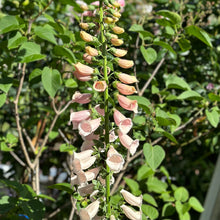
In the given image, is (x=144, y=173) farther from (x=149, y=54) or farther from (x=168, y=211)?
(x=149, y=54)

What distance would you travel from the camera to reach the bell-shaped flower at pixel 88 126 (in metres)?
0.79

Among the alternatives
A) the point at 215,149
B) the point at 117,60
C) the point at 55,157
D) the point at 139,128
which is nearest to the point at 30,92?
the point at 55,157

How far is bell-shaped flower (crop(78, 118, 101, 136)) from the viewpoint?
790 millimetres

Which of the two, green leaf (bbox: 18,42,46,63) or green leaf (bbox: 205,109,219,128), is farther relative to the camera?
green leaf (bbox: 205,109,219,128)

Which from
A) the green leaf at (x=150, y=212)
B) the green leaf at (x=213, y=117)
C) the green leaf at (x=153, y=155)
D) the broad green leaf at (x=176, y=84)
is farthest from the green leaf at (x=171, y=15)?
the green leaf at (x=150, y=212)

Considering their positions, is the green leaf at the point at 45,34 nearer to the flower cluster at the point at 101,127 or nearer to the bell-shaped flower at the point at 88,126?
the flower cluster at the point at 101,127

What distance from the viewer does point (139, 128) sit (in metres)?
1.26

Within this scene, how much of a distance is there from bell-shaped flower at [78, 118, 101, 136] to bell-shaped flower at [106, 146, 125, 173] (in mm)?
66

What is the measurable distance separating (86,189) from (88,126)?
0.53 feet

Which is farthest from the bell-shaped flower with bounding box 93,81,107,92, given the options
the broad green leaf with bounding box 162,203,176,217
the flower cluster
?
the broad green leaf with bounding box 162,203,176,217

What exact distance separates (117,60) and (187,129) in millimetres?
811

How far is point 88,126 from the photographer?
792mm

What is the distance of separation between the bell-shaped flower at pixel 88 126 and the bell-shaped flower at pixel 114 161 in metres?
0.07

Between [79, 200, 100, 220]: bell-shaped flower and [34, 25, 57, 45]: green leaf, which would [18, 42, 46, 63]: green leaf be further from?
[79, 200, 100, 220]: bell-shaped flower
